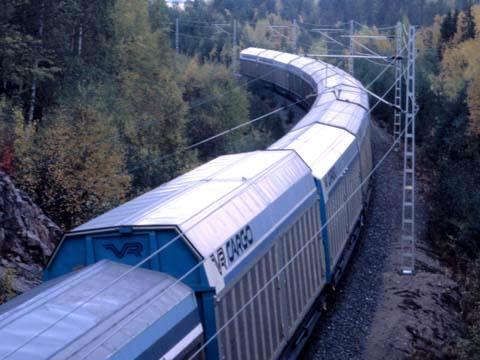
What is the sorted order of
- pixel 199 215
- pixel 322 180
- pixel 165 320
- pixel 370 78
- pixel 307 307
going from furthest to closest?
pixel 370 78 < pixel 322 180 < pixel 307 307 < pixel 199 215 < pixel 165 320

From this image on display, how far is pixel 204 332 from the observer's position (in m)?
6.78

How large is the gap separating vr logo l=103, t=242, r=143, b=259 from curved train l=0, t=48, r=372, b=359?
0.04ft

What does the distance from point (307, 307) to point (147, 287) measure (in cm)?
435

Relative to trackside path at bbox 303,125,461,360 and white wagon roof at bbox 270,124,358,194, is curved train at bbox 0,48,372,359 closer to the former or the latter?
white wagon roof at bbox 270,124,358,194

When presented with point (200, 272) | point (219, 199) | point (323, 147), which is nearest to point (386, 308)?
point (323, 147)

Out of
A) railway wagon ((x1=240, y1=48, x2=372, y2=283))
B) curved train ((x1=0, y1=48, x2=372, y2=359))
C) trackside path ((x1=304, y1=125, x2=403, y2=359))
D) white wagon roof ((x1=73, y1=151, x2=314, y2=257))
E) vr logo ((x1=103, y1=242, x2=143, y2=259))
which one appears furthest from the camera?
railway wagon ((x1=240, y1=48, x2=372, y2=283))

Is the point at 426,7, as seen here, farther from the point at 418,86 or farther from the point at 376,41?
the point at 418,86

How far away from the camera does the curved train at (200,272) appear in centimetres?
559

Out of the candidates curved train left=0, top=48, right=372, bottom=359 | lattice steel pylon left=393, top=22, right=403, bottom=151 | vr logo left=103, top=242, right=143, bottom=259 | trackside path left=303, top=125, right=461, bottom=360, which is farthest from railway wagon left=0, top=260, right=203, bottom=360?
lattice steel pylon left=393, top=22, right=403, bottom=151

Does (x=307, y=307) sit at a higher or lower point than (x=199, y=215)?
lower

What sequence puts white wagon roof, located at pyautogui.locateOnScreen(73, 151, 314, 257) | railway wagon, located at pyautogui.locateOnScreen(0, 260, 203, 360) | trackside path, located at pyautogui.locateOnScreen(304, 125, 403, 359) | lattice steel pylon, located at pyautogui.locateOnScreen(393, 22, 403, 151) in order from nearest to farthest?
railway wagon, located at pyautogui.locateOnScreen(0, 260, 203, 360) < white wagon roof, located at pyautogui.locateOnScreen(73, 151, 314, 257) < trackside path, located at pyautogui.locateOnScreen(304, 125, 403, 359) < lattice steel pylon, located at pyautogui.locateOnScreen(393, 22, 403, 151)

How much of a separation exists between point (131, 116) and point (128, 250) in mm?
18310

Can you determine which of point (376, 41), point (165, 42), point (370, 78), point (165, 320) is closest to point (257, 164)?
point (165, 320)

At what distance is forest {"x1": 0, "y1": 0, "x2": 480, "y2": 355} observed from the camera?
53.8ft
